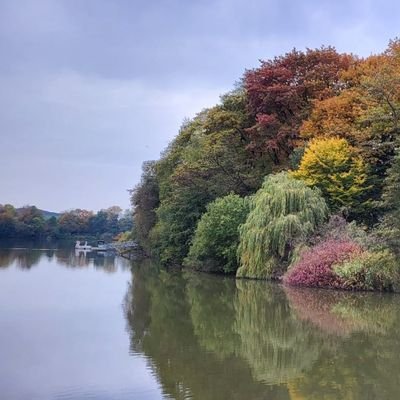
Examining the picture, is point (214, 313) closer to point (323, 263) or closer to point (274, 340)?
point (274, 340)

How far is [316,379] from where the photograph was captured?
7.24 metres

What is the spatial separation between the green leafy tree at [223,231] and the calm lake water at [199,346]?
7.34 m

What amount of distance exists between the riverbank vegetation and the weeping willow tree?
4cm

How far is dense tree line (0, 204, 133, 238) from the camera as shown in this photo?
263 ft

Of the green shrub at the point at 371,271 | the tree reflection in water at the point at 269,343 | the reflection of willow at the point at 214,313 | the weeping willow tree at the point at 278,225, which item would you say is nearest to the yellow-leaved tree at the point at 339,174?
the weeping willow tree at the point at 278,225

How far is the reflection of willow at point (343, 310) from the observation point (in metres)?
11.4

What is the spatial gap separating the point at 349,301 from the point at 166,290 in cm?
678

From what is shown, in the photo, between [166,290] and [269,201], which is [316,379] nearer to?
[166,290]

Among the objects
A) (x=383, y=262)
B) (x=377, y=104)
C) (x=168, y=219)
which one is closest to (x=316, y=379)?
(x=383, y=262)

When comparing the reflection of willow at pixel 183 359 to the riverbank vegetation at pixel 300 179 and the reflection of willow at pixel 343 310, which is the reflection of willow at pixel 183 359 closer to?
the reflection of willow at pixel 343 310

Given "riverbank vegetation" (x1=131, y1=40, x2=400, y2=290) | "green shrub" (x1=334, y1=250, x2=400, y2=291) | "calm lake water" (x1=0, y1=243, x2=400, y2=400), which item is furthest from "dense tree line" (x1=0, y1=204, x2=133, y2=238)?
"green shrub" (x1=334, y1=250, x2=400, y2=291)

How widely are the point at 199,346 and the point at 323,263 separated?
1018cm

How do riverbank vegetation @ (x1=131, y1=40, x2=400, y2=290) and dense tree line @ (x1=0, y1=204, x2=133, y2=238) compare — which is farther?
dense tree line @ (x1=0, y1=204, x2=133, y2=238)

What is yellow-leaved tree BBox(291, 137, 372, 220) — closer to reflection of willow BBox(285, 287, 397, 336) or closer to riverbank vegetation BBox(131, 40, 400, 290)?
riverbank vegetation BBox(131, 40, 400, 290)
